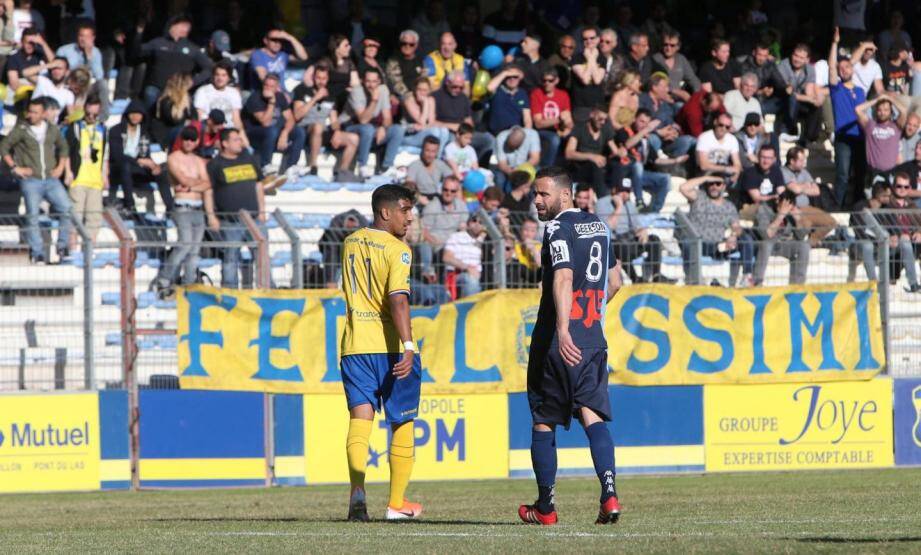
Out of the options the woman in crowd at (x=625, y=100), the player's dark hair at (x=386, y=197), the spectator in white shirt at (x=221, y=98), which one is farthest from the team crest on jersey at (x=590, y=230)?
the woman in crowd at (x=625, y=100)

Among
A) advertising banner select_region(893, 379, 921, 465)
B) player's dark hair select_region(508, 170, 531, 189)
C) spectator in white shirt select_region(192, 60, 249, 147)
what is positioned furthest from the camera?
spectator in white shirt select_region(192, 60, 249, 147)

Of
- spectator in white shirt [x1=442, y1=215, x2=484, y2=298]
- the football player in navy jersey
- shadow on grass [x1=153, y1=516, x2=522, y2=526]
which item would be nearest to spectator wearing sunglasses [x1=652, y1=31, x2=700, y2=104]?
spectator in white shirt [x1=442, y1=215, x2=484, y2=298]

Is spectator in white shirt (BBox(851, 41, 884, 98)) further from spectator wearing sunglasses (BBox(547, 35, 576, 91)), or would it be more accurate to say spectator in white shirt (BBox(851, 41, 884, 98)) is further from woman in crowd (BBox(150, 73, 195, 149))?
woman in crowd (BBox(150, 73, 195, 149))

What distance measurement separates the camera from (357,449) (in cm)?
1005

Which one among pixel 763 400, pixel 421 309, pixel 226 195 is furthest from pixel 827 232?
pixel 226 195

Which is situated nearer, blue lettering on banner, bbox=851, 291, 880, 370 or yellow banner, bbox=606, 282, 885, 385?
yellow banner, bbox=606, 282, 885, 385

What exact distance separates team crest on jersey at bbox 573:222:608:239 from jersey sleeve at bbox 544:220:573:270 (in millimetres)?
65

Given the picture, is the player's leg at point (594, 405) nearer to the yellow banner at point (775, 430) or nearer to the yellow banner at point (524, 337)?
the yellow banner at point (524, 337)

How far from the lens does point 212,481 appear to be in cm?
1616

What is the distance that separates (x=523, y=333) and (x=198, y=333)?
3397 mm

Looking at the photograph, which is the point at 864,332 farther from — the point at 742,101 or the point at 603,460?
the point at 603,460

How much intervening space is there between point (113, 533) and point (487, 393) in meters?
7.17

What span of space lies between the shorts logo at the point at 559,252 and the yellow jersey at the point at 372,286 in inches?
45.2

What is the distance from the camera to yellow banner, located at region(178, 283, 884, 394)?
16094 millimetres
